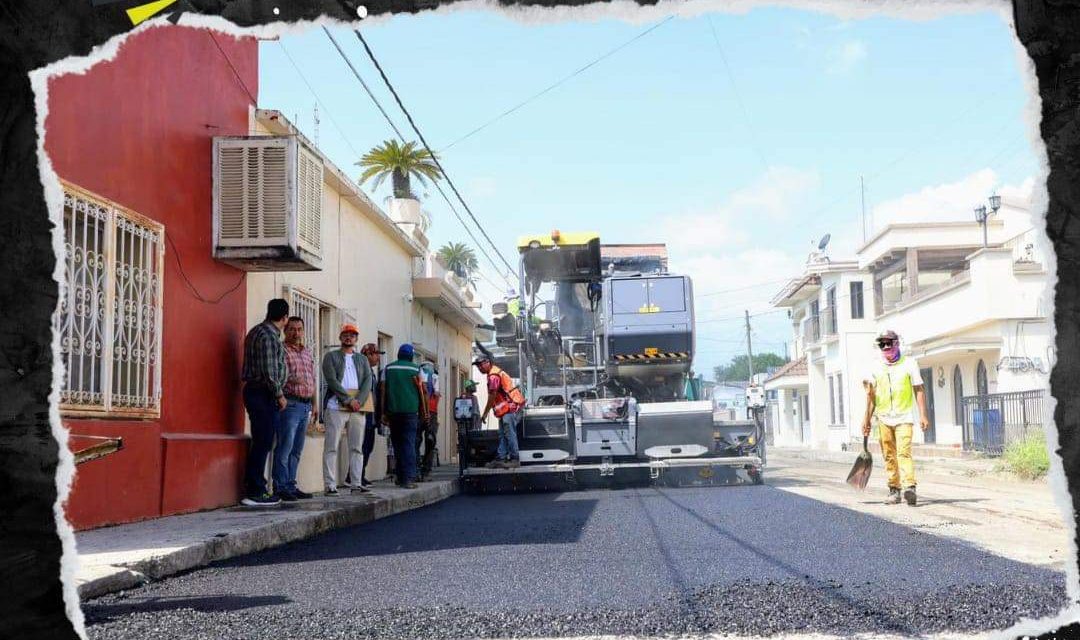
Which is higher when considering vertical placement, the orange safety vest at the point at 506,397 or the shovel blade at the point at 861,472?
the orange safety vest at the point at 506,397

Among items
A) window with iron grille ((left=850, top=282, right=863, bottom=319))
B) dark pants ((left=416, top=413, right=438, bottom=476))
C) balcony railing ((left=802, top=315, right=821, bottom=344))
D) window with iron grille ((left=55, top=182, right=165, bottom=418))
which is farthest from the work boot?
balcony railing ((left=802, top=315, right=821, bottom=344))

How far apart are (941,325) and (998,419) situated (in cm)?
562

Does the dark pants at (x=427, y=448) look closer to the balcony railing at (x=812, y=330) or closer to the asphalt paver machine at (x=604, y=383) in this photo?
the asphalt paver machine at (x=604, y=383)

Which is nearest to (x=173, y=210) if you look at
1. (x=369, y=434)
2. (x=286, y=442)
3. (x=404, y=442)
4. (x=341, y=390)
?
(x=286, y=442)

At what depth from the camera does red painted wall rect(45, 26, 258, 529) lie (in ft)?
22.0

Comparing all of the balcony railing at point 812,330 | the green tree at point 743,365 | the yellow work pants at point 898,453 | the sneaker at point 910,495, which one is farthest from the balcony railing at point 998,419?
the green tree at point 743,365

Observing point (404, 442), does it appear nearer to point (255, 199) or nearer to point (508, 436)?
point (508, 436)

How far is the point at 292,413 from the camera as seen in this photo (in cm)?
902

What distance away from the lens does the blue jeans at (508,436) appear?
1283cm

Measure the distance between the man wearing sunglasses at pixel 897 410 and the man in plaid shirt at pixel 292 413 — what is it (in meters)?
5.19

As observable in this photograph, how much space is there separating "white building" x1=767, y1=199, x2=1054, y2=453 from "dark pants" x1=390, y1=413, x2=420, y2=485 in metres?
5.08

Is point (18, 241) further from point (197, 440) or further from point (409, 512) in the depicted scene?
point (409, 512)

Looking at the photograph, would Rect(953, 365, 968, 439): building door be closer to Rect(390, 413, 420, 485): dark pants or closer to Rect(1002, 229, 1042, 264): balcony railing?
Rect(1002, 229, 1042, 264): balcony railing

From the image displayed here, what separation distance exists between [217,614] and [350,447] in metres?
6.79
